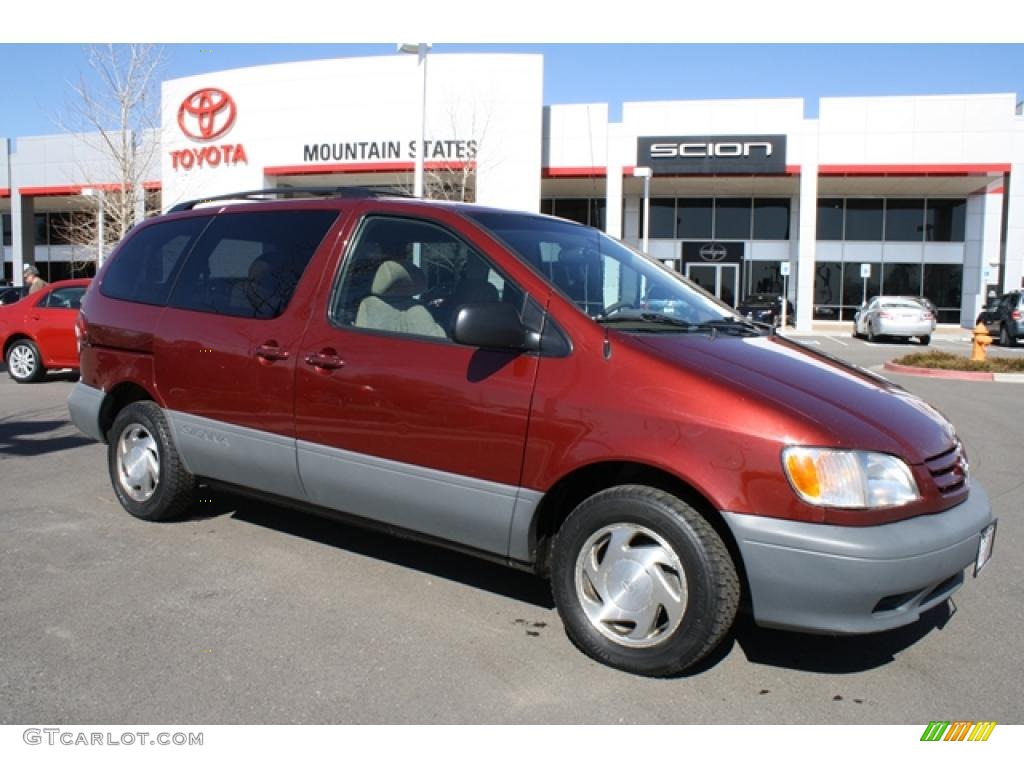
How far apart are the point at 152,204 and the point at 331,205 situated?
1294 inches

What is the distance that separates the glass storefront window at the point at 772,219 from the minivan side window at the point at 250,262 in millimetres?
32080

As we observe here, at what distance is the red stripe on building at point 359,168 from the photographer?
91.5 ft

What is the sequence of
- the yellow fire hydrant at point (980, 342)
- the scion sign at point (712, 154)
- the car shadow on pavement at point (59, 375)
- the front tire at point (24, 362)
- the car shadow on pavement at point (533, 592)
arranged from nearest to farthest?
the car shadow on pavement at point (533, 592) < the front tire at point (24, 362) < the car shadow on pavement at point (59, 375) < the yellow fire hydrant at point (980, 342) < the scion sign at point (712, 154)

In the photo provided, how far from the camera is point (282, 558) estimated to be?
462cm

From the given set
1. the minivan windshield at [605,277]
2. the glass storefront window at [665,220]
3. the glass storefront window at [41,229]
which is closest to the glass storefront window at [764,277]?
the glass storefront window at [665,220]

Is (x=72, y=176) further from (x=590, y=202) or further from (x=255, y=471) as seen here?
(x=255, y=471)

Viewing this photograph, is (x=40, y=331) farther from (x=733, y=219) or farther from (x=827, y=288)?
(x=827, y=288)

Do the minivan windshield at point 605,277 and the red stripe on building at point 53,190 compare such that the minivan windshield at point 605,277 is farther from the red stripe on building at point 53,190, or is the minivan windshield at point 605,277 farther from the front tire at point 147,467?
the red stripe on building at point 53,190

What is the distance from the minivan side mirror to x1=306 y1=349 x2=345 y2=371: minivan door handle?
2.58 feet

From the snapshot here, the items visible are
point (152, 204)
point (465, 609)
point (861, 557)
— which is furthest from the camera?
point (152, 204)

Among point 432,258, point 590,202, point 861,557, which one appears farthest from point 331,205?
point 590,202

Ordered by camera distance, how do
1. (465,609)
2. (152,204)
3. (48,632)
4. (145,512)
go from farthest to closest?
(152,204), (145,512), (465,609), (48,632)

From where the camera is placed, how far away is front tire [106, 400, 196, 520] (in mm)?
4930

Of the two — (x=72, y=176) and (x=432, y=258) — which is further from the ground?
(x=72, y=176)
